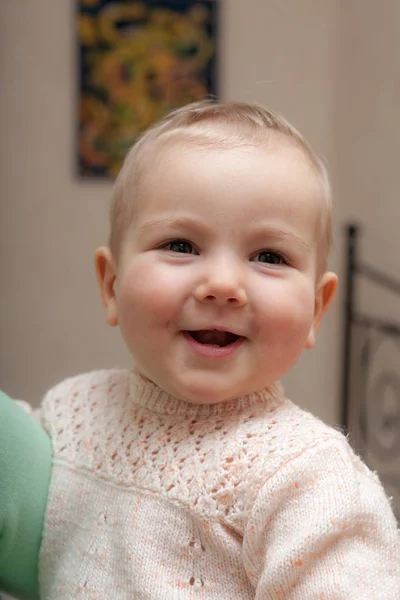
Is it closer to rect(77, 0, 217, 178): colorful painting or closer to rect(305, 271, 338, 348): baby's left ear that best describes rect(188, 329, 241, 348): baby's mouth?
rect(305, 271, 338, 348): baby's left ear

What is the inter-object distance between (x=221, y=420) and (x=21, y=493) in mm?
257

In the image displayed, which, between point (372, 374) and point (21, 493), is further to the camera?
point (372, 374)

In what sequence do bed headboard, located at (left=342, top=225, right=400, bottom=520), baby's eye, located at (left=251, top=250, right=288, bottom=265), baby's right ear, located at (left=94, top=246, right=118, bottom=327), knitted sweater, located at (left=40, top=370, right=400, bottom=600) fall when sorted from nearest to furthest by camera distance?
1. knitted sweater, located at (left=40, top=370, right=400, bottom=600)
2. baby's eye, located at (left=251, top=250, right=288, bottom=265)
3. baby's right ear, located at (left=94, top=246, right=118, bottom=327)
4. bed headboard, located at (left=342, top=225, right=400, bottom=520)

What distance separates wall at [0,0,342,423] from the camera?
2.52m

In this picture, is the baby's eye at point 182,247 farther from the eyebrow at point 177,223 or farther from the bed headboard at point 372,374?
the bed headboard at point 372,374

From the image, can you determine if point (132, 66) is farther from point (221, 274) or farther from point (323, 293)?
point (221, 274)

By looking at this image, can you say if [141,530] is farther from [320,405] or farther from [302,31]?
[302,31]

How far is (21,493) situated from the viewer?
31.6 inches

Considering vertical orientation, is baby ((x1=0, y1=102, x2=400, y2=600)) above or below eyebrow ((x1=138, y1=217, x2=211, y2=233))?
below

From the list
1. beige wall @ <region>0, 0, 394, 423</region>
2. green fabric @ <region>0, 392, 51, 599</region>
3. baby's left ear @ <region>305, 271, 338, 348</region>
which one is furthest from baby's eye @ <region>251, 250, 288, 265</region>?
beige wall @ <region>0, 0, 394, 423</region>

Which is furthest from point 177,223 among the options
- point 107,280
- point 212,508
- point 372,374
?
→ point 372,374

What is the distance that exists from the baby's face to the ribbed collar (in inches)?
1.3

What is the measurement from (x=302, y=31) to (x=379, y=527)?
2.34m

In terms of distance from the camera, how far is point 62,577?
2.55ft
